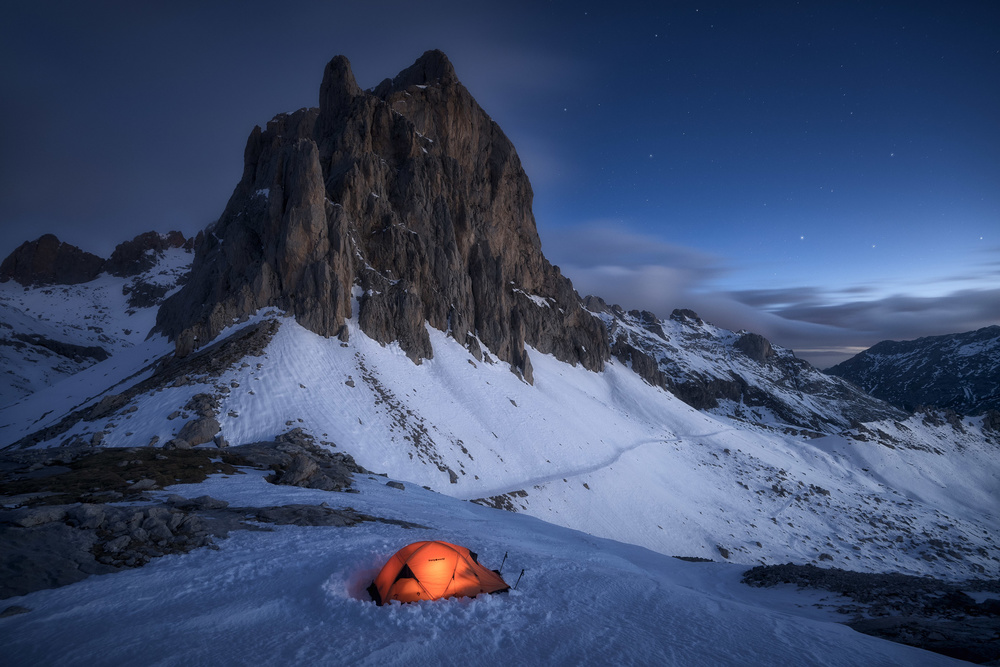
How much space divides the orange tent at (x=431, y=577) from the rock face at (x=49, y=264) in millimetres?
190949

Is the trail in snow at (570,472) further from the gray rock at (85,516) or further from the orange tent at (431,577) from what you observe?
the gray rock at (85,516)

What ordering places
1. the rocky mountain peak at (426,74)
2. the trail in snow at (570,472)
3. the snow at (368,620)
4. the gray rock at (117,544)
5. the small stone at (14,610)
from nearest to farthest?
the snow at (368,620), the small stone at (14,610), the gray rock at (117,544), the trail in snow at (570,472), the rocky mountain peak at (426,74)

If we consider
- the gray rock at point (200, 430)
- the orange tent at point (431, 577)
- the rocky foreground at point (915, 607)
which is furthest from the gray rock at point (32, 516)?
the rocky foreground at point (915, 607)

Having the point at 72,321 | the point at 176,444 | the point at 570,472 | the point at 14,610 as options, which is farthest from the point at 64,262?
the point at 14,610

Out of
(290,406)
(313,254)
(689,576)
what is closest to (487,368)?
(313,254)

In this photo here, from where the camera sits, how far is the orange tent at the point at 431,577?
7945 millimetres

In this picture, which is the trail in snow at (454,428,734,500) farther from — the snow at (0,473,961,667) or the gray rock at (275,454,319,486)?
the snow at (0,473,961,667)

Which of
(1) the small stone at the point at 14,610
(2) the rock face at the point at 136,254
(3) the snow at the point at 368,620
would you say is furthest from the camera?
(2) the rock face at the point at 136,254

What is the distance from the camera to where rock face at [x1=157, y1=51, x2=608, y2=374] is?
124 ft

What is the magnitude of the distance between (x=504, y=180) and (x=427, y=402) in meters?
54.1

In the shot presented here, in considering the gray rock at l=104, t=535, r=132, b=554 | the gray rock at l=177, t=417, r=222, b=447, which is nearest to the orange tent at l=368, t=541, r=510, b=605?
the gray rock at l=104, t=535, r=132, b=554

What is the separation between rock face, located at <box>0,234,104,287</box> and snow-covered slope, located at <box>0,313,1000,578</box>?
5592 inches

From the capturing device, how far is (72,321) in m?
108

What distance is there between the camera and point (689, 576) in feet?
42.4
